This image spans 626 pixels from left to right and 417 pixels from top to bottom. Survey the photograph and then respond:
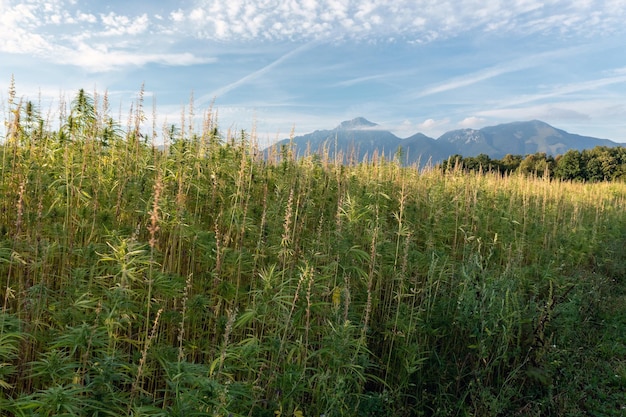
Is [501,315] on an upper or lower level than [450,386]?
upper

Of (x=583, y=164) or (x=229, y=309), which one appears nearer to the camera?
(x=229, y=309)

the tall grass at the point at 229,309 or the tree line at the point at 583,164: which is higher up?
the tree line at the point at 583,164

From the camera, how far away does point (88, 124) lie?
5035mm

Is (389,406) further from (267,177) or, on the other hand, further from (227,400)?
(267,177)

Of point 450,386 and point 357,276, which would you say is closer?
point 450,386

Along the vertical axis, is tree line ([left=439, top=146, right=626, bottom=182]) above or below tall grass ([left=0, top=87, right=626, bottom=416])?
above

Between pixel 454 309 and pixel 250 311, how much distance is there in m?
2.42

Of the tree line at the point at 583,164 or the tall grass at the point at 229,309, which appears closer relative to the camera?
the tall grass at the point at 229,309

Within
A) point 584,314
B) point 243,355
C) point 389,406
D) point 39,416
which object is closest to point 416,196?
point 584,314

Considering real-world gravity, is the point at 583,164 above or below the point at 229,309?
above

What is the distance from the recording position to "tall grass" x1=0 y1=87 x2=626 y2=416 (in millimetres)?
2266

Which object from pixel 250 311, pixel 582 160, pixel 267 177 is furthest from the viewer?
pixel 582 160

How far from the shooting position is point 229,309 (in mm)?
3299

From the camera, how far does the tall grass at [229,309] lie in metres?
2.27
